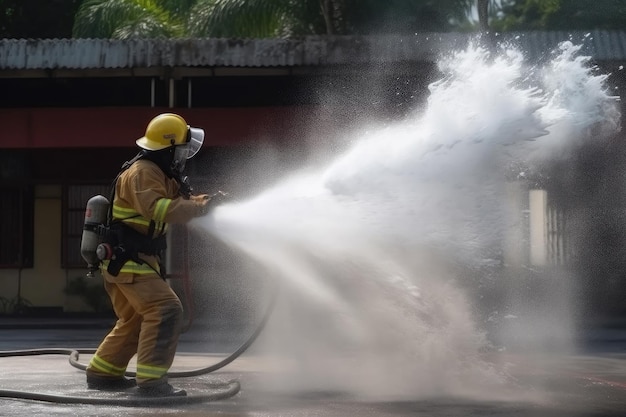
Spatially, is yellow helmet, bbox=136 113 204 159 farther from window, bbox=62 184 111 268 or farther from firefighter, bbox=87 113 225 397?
window, bbox=62 184 111 268

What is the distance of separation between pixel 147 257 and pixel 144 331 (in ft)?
1.67

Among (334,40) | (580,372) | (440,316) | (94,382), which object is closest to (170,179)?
(94,382)

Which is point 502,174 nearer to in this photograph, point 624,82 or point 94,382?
point 94,382

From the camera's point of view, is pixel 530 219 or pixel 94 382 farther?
pixel 530 219

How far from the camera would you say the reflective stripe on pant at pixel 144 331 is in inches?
306

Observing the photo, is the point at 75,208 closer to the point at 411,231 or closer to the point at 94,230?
the point at 94,230

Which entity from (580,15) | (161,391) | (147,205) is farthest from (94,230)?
(580,15)

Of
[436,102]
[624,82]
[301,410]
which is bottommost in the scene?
[301,410]

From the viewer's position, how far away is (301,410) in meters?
7.39

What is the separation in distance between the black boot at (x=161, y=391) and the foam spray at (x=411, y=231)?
1047mm

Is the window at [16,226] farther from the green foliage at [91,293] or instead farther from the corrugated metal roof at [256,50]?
the corrugated metal roof at [256,50]

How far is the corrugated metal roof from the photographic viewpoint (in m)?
16.9

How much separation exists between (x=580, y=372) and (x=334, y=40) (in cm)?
831

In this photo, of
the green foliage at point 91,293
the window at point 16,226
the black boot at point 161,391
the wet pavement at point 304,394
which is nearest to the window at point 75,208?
the green foliage at point 91,293
